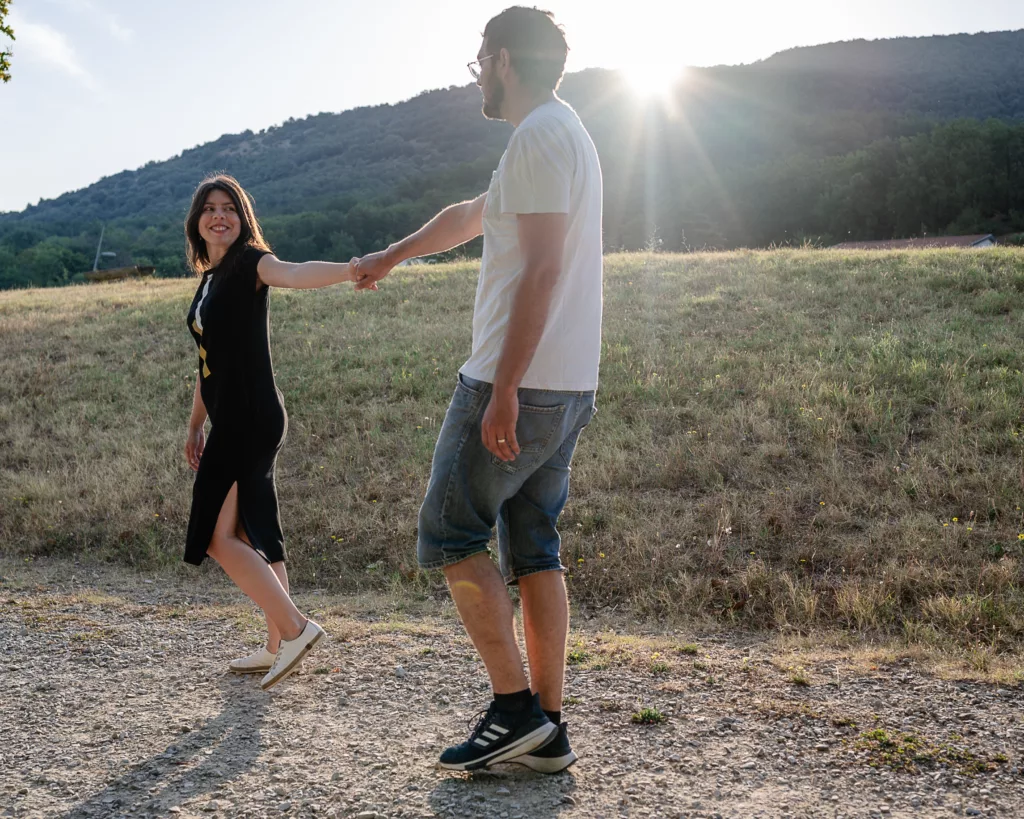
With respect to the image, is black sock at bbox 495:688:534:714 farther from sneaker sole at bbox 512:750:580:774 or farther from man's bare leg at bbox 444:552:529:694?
sneaker sole at bbox 512:750:580:774

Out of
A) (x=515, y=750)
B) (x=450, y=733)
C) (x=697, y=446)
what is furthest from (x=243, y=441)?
(x=697, y=446)

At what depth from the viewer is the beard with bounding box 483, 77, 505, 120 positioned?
2754 millimetres

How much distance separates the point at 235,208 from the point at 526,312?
215 cm

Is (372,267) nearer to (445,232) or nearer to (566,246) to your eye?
(445,232)

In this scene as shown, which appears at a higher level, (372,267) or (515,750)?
(372,267)

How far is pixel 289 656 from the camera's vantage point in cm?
382

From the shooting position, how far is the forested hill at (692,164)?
4494cm

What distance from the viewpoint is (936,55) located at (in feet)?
309

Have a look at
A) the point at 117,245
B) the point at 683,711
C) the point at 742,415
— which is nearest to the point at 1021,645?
the point at 683,711

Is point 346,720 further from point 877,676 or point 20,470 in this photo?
point 20,470

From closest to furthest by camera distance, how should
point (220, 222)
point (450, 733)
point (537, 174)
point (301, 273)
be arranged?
point (537, 174) → point (450, 733) → point (301, 273) → point (220, 222)

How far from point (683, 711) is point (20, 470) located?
8.58 m

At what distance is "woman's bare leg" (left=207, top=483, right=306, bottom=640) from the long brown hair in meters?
1.11

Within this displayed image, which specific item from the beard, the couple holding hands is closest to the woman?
the couple holding hands
